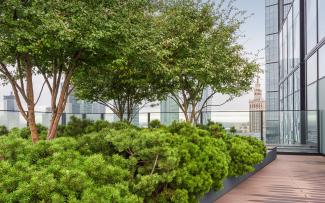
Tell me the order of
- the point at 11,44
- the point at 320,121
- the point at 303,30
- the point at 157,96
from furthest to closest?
the point at 303,30 < the point at 320,121 < the point at 157,96 < the point at 11,44

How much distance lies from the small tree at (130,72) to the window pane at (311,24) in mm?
9613

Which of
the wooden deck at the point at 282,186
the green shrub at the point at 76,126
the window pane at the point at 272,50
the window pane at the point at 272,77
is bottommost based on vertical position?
the wooden deck at the point at 282,186

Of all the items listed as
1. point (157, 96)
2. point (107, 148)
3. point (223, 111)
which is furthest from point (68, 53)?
point (223, 111)

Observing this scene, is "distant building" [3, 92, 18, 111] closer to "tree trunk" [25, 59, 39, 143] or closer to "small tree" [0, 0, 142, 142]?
"tree trunk" [25, 59, 39, 143]

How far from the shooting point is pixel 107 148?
211 inches

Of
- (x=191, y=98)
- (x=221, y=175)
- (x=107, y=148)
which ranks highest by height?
(x=191, y=98)

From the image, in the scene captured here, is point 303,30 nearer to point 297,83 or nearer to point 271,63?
point 297,83

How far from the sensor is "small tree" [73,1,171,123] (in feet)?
25.3

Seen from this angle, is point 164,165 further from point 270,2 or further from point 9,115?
point 270,2

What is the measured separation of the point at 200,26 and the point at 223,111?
6033 mm

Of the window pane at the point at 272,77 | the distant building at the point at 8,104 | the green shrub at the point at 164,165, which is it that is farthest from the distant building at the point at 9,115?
the window pane at the point at 272,77

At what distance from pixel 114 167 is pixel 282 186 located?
622 cm

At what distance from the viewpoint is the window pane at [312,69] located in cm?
1752

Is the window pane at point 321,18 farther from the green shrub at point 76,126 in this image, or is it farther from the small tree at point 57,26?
the green shrub at point 76,126
